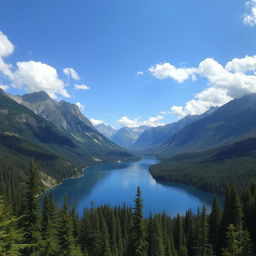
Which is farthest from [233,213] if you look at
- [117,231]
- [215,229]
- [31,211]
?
[117,231]

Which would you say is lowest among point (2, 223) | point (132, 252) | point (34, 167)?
point (132, 252)

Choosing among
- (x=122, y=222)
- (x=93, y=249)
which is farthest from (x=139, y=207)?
(x=122, y=222)

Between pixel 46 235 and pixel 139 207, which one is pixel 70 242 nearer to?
pixel 46 235

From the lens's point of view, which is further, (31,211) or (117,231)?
(117,231)

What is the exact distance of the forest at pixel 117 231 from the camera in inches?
1399

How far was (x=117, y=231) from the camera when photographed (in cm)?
9869

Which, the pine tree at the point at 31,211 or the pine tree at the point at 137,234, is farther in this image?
the pine tree at the point at 137,234

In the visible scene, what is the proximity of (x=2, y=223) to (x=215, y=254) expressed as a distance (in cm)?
6358

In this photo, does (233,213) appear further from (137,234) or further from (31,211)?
(31,211)

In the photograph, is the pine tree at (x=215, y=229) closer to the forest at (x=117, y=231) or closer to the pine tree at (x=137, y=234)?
the forest at (x=117, y=231)

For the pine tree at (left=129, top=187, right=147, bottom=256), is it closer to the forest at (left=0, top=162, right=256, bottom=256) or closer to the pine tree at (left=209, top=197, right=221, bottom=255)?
the forest at (left=0, top=162, right=256, bottom=256)

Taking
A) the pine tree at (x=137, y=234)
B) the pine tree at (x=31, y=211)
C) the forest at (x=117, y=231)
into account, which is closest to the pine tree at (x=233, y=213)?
the forest at (x=117, y=231)

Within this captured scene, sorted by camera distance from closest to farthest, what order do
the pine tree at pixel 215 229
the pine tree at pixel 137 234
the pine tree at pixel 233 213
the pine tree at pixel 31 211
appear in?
the pine tree at pixel 31 211 < the pine tree at pixel 137 234 < the pine tree at pixel 233 213 < the pine tree at pixel 215 229

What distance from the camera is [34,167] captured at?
36.2 meters
